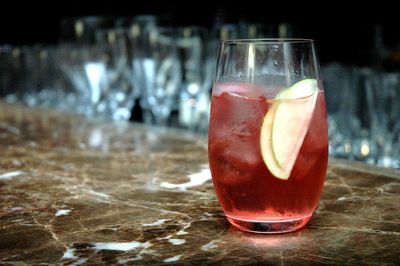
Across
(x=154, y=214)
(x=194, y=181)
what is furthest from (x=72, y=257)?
(x=194, y=181)

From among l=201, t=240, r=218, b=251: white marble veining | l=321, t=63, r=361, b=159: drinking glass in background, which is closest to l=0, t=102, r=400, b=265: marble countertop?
l=201, t=240, r=218, b=251: white marble veining

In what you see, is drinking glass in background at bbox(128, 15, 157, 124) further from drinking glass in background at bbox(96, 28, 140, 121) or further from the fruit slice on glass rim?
the fruit slice on glass rim

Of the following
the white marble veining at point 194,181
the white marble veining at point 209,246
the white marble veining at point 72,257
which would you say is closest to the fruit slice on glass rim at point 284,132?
the white marble veining at point 209,246

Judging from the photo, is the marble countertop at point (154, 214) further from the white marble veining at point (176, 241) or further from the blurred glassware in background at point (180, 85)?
the blurred glassware in background at point (180, 85)

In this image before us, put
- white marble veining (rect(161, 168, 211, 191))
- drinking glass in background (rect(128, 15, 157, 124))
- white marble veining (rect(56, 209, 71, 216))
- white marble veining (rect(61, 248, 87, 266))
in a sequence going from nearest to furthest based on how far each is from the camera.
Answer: white marble veining (rect(61, 248, 87, 266))
white marble veining (rect(56, 209, 71, 216))
white marble veining (rect(161, 168, 211, 191))
drinking glass in background (rect(128, 15, 157, 124))

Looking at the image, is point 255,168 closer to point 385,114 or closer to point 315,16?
point 385,114
